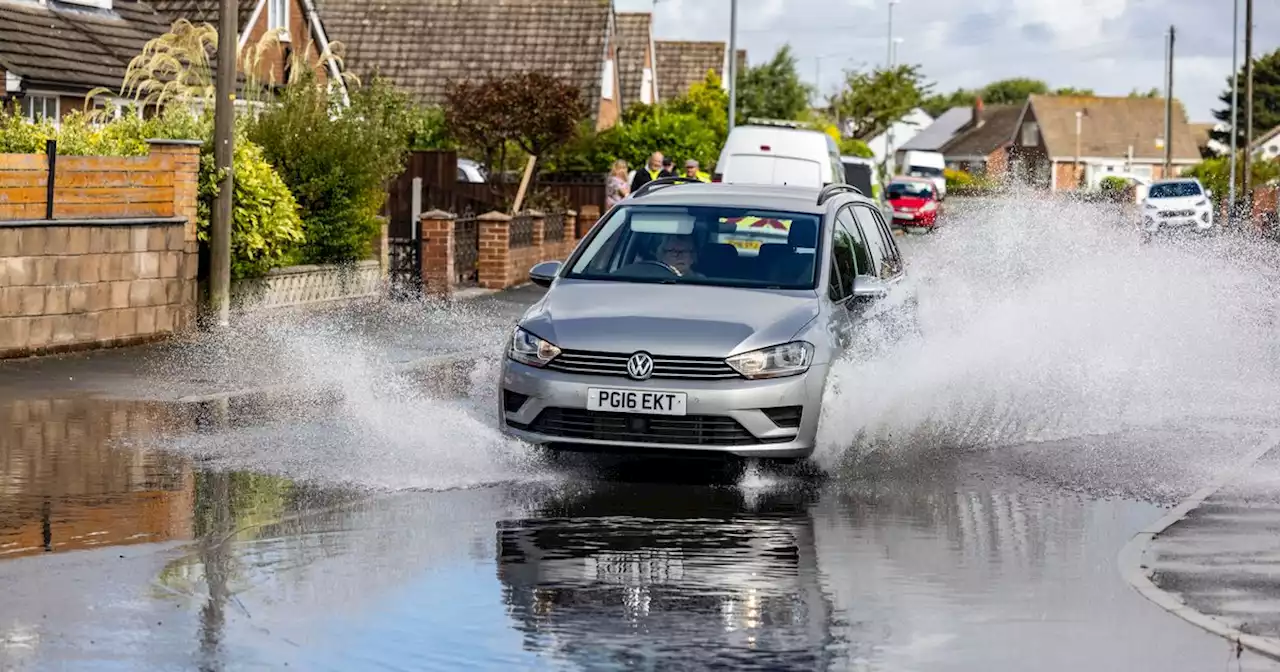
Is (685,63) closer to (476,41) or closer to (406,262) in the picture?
(476,41)

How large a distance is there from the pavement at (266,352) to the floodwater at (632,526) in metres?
0.69

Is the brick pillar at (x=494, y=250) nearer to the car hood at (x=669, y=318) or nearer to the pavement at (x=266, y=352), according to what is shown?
the pavement at (x=266, y=352)

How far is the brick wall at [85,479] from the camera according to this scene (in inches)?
358

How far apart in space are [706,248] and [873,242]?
1.84m

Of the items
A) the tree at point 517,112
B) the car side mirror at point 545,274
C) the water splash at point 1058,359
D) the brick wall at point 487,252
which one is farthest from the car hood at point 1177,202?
the car side mirror at point 545,274

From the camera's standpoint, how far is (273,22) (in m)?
39.2

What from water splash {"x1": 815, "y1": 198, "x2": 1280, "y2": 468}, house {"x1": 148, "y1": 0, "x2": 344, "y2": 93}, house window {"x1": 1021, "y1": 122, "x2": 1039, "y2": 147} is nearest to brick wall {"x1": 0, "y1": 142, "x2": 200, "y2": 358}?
water splash {"x1": 815, "y1": 198, "x2": 1280, "y2": 468}

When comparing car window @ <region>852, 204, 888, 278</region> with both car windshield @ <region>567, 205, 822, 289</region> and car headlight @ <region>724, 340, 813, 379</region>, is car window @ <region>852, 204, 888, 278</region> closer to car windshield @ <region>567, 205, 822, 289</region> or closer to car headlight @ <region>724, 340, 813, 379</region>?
car windshield @ <region>567, 205, 822, 289</region>

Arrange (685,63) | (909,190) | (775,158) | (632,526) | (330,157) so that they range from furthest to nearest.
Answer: (685,63) < (909,190) < (775,158) < (330,157) < (632,526)

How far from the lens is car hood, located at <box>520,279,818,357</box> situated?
1048 cm

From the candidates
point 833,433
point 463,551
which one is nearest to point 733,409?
point 833,433

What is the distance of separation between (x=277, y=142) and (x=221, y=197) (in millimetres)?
3884

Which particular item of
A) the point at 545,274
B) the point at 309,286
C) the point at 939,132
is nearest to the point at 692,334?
the point at 545,274

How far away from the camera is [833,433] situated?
10.9m
